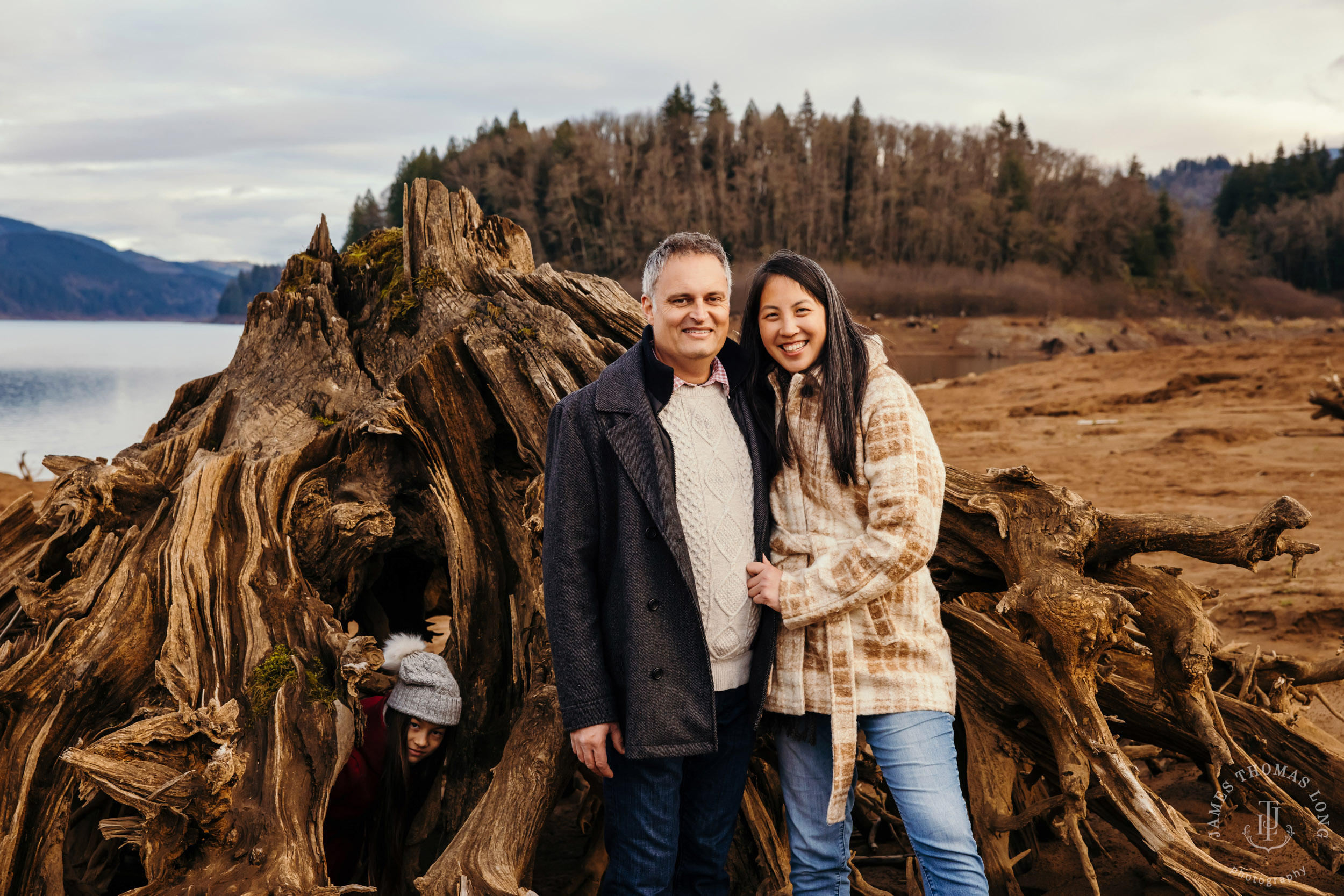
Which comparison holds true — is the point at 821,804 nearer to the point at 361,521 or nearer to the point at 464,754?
the point at 464,754

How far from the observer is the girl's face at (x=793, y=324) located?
7.43 ft

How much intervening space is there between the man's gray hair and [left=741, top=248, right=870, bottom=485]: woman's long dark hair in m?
0.12

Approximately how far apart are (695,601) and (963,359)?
3670 centimetres

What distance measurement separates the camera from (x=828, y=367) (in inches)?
88.3

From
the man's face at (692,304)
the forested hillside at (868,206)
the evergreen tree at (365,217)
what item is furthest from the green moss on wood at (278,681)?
the evergreen tree at (365,217)

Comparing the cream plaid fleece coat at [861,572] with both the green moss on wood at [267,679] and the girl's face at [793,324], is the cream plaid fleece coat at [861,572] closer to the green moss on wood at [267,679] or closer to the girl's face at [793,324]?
the girl's face at [793,324]

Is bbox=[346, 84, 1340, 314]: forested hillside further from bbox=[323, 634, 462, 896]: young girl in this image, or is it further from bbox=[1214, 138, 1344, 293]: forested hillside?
bbox=[323, 634, 462, 896]: young girl

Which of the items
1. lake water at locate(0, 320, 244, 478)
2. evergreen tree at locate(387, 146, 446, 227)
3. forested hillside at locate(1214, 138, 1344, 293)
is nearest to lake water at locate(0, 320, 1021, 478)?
lake water at locate(0, 320, 244, 478)

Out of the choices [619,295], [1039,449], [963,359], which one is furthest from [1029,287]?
[619,295]

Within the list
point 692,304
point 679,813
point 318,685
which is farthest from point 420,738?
point 692,304

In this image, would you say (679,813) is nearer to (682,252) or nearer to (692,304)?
(692,304)

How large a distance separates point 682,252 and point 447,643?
5.80 ft

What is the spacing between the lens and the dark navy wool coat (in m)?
2.17

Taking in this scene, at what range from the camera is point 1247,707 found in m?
3.03
